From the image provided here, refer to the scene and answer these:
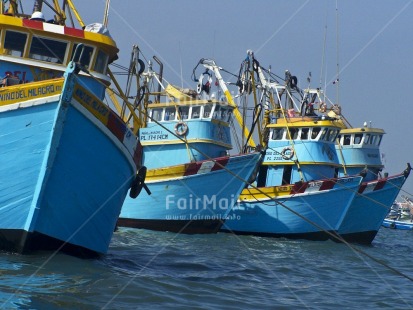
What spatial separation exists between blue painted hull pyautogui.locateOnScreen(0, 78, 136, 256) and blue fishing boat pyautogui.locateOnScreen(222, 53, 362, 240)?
48.0ft

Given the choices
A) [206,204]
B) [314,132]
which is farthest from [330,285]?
[314,132]

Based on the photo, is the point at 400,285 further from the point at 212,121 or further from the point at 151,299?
the point at 212,121

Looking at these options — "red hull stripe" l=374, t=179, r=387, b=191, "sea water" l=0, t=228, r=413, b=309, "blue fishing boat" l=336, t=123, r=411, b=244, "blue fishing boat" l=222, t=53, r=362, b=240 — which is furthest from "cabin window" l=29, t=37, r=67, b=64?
"red hull stripe" l=374, t=179, r=387, b=191

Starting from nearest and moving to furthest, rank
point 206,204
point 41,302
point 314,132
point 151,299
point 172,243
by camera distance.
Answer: point 41,302, point 151,299, point 172,243, point 206,204, point 314,132

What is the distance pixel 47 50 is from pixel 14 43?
637mm

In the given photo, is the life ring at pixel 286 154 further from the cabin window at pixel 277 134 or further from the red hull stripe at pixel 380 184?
the red hull stripe at pixel 380 184

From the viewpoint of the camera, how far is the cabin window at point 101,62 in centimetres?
1459

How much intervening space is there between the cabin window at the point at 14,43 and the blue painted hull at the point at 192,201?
450 inches

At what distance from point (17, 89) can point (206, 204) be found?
14.5 m

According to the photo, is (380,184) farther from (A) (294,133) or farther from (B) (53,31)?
(B) (53,31)

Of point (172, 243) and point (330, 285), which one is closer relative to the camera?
point (330, 285)

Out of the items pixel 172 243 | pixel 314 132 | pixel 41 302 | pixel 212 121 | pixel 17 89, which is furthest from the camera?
pixel 314 132

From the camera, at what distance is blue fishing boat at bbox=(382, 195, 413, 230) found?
5284 centimetres

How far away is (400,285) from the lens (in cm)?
1473
